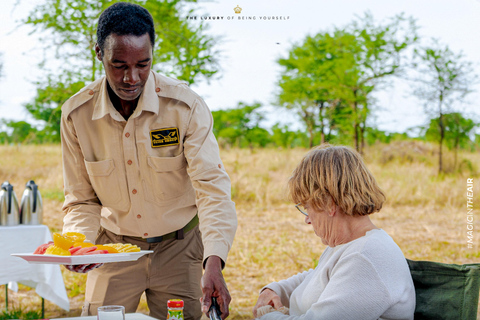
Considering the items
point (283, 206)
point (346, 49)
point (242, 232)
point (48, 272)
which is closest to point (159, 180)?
point (48, 272)

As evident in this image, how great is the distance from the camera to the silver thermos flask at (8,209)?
3.56 m

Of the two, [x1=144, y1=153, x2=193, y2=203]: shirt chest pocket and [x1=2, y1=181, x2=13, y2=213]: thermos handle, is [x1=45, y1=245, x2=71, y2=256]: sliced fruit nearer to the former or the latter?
[x1=144, y1=153, x2=193, y2=203]: shirt chest pocket

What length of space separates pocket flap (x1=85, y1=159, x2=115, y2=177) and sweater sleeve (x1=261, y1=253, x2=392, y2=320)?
104 cm

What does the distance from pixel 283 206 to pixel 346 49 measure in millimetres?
5995

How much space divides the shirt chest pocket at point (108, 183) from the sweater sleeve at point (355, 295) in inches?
39.5

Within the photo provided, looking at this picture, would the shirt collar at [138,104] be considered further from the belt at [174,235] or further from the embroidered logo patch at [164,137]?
the belt at [174,235]

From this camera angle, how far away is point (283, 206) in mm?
8562

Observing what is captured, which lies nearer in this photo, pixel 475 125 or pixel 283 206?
pixel 283 206

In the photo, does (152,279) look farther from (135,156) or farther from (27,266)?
(27,266)

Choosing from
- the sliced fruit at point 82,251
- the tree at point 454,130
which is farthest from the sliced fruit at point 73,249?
the tree at point 454,130

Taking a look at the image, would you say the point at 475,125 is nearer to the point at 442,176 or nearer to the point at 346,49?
the point at 442,176

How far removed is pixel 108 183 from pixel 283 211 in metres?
6.32

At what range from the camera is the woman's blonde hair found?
1635mm

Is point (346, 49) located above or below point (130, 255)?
above
